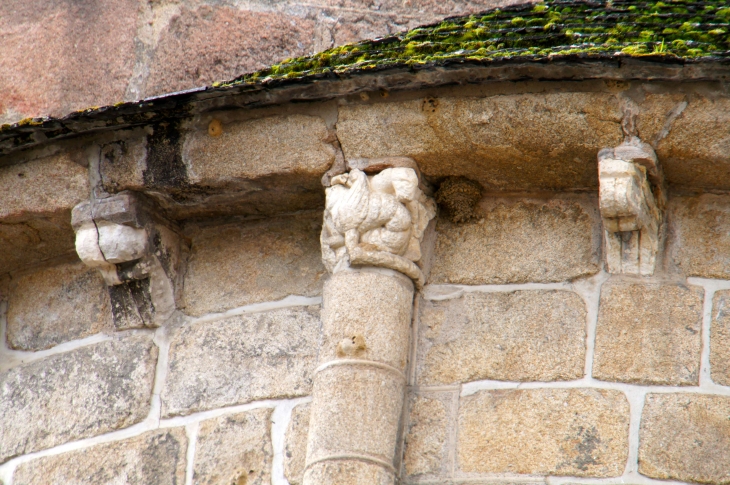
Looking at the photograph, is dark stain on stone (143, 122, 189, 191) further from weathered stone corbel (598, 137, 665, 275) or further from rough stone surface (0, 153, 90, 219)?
weathered stone corbel (598, 137, 665, 275)

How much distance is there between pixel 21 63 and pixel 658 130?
9.94 feet

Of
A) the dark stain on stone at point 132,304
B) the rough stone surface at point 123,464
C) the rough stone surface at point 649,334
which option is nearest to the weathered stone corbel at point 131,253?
the dark stain on stone at point 132,304

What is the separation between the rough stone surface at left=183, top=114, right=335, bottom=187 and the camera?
12.8 feet

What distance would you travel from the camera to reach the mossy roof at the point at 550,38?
3.56 meters

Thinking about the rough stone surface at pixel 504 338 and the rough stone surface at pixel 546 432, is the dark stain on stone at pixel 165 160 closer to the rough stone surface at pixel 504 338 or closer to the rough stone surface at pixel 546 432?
the rough stone surface at pixel 504 338

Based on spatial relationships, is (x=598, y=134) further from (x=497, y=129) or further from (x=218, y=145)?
(x=218, y=145)

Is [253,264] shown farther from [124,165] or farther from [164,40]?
[164,40]

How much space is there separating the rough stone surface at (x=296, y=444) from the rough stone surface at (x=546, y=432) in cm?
54

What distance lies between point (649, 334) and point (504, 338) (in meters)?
0.48

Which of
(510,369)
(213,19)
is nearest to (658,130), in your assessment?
(510,369)

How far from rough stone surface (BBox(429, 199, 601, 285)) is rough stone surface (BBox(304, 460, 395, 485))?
818 mm

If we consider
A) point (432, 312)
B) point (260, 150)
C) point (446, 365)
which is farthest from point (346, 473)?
point (260, 150)

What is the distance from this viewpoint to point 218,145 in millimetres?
3969

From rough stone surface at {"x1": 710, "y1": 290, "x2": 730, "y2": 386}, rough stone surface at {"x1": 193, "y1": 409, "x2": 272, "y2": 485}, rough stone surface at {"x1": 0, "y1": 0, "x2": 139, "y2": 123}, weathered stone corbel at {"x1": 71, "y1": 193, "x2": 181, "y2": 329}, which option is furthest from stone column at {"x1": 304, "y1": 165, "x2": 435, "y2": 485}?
rough stone surface at {"x1": 0, "y1": 0, "x2": 139, "y2": 123}
